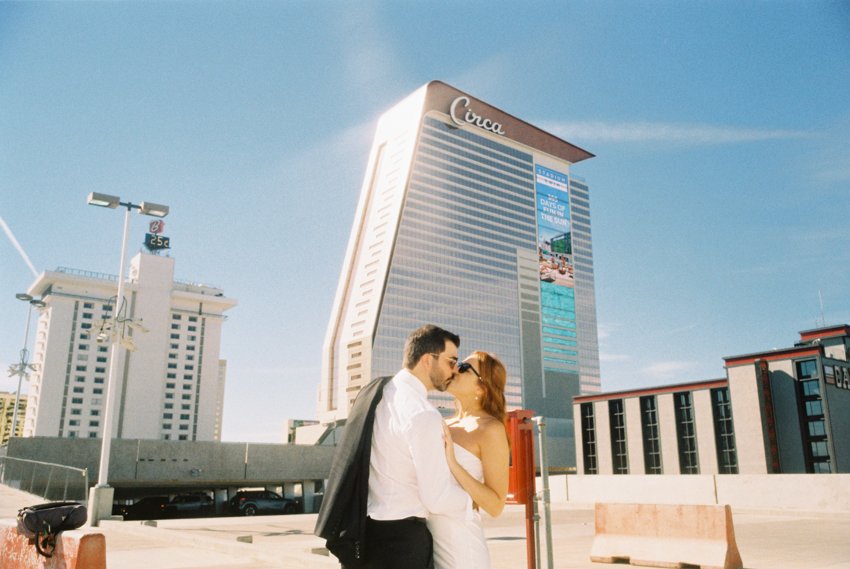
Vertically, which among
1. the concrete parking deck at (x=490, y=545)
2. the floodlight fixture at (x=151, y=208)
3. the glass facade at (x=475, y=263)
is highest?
the glass facade at (x=475, y=263)

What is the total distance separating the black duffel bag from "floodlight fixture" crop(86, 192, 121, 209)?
15.3m

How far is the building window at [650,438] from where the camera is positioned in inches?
2518

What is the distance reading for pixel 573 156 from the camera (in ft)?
594

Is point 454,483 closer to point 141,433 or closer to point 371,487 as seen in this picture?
point 371,487

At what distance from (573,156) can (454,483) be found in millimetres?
187441

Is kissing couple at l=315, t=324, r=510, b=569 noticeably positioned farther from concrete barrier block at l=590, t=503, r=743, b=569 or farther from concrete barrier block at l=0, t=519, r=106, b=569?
concrete barrier block at l=590, t=503, r=743, b=569

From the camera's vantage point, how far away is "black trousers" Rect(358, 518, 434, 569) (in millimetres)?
2795

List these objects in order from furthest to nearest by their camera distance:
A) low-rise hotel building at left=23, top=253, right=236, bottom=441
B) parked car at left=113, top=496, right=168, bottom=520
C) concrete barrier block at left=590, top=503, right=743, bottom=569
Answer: low-rise hotel building at left=23, top=253, right=236, bottom=441
parked car at left=113, top=496, right=168, bottom=520
concrete barrier block at left=590, top=503, right=743, bottom=569

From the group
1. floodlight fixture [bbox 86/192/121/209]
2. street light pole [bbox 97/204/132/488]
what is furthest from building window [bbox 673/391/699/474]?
floodlight fixture [bbox 86/192/121/209]

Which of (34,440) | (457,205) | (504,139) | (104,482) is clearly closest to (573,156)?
(504,139)

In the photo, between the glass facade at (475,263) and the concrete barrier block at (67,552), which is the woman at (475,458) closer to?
the concrete barrier block at (67,552)

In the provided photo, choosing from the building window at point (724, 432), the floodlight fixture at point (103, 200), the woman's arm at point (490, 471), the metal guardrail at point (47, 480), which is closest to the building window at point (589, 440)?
the building window at point (724, 432)

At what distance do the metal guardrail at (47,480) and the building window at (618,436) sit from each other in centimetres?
5631

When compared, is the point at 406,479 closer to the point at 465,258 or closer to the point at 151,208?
the point at 151,208
